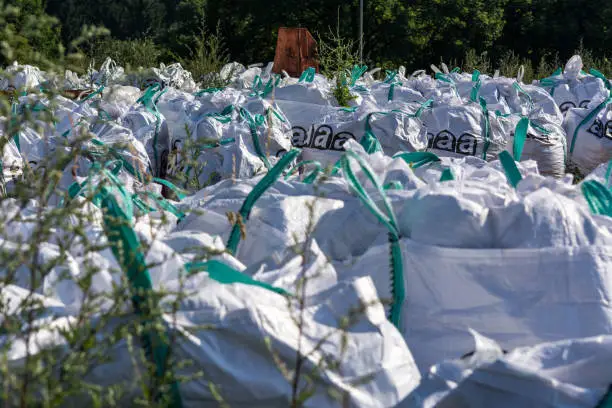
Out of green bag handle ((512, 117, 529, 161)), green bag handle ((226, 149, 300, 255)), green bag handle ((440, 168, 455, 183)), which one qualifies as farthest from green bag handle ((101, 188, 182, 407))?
green bag handle ((512, 117, 529, 161))

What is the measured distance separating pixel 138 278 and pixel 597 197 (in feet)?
3.65

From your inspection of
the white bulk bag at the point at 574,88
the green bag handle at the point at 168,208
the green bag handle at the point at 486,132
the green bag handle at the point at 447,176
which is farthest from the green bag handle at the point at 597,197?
the white bulk bag at the point at 574,88

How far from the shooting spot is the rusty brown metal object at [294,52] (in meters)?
7.39

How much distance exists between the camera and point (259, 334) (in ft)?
4.40

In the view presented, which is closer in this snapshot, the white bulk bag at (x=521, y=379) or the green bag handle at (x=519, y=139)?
the white bulk bag at (x=521, y=379)

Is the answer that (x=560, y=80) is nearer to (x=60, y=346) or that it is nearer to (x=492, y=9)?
(x=60, y=346)

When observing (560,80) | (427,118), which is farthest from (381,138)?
(560,80)

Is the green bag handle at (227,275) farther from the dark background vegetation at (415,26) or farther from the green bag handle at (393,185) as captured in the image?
the dark background vegetation at (415,26)

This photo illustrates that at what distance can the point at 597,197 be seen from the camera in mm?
1801

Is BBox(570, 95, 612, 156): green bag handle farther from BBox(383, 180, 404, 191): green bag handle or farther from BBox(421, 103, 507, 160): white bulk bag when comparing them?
BBox(383, 180, 404, 191): green bag handle

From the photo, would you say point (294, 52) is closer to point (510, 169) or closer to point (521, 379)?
point (510, 169)

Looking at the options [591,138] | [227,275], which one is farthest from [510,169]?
[591,138]

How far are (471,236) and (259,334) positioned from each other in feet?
1.82

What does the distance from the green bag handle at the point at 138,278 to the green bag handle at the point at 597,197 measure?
1.07 m
